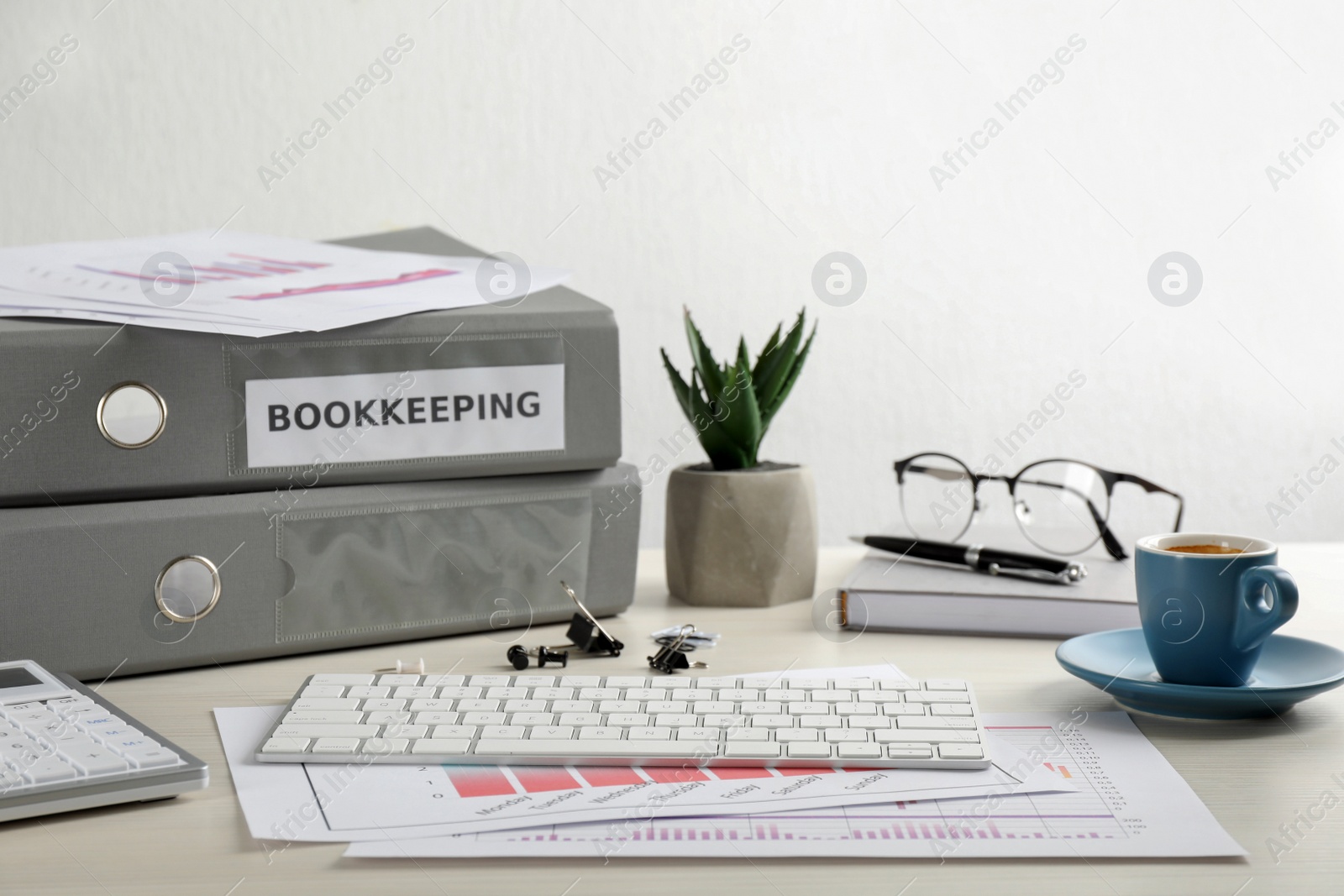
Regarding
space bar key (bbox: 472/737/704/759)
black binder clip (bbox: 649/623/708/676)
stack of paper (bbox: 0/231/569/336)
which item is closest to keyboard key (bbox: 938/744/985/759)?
space bar key (bbox: 472/737/704/759)

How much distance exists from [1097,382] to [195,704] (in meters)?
1.83

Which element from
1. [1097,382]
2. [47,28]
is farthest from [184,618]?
[1097,382]

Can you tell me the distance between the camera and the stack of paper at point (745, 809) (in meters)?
0.48

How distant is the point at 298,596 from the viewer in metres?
0.78

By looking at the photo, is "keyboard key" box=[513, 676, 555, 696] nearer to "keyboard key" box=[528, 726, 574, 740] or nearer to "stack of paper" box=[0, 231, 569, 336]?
"keyboard key" box=[528, 726, 574, 740]

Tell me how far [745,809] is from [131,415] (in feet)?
1.50

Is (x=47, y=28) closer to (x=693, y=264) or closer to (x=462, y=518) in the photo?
(x=693, y=264)

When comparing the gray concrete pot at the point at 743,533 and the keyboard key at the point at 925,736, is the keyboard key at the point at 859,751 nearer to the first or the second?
the keyboard key at the point at 925,736

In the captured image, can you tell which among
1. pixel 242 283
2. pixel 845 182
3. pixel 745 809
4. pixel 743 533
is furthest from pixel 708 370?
pixel 845 182

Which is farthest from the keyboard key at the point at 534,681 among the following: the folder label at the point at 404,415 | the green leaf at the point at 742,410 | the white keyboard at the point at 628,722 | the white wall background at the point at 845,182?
the white wall background at the point at 845,182

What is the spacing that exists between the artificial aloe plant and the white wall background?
1122 mm

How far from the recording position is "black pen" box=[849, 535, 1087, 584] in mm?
853

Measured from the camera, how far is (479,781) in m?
0.55

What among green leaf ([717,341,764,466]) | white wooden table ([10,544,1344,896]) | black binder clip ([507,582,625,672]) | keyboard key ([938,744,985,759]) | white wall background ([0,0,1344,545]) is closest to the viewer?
white wooden table ([10,544,1344,896])
